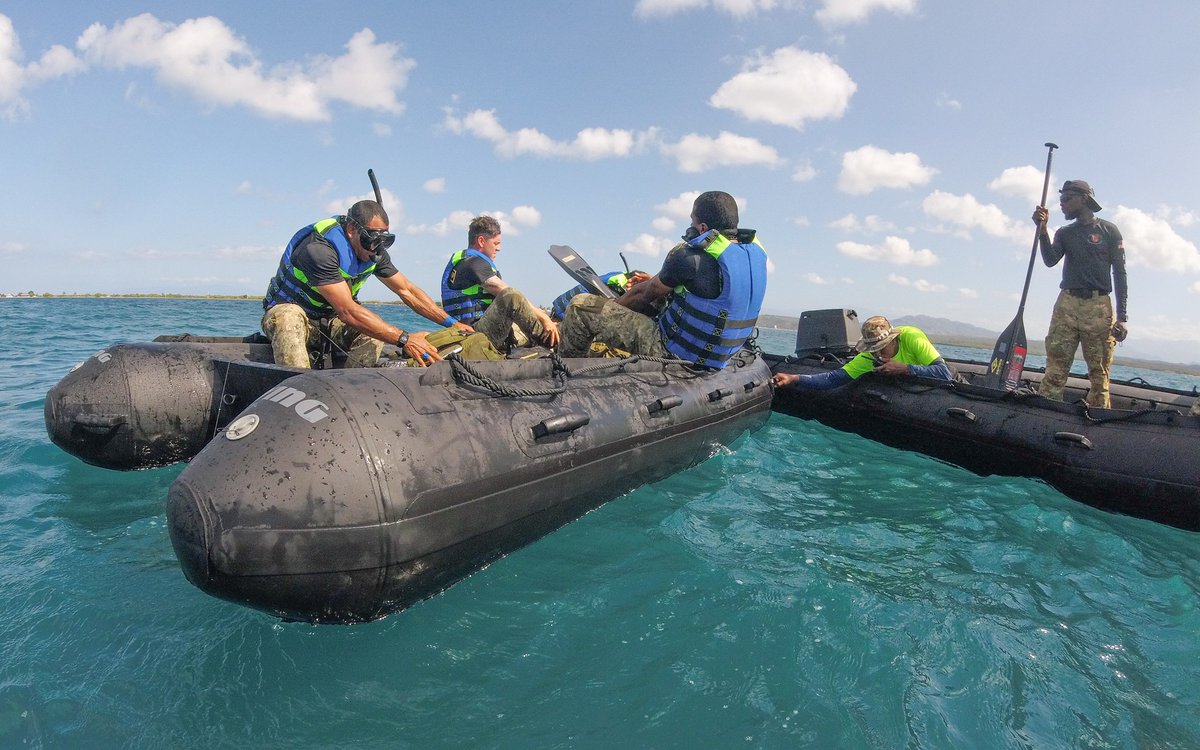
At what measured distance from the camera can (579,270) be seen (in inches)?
289

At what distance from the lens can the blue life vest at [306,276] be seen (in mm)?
5254

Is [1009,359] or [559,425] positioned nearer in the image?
[559,425]

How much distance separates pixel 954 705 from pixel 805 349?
287 inches

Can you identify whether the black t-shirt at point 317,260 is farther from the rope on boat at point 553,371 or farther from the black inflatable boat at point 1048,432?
the black inflatable boat at point 1048,432

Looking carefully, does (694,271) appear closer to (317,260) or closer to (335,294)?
(335,294)

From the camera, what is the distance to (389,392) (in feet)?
10.6

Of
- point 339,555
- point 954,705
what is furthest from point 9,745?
point 954,705

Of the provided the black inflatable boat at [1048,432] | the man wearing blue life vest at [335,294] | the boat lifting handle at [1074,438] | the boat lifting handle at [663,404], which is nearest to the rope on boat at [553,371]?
the boat lifting handle at [663,404]

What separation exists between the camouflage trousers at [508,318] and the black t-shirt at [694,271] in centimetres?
135

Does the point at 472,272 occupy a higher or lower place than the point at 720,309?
higher

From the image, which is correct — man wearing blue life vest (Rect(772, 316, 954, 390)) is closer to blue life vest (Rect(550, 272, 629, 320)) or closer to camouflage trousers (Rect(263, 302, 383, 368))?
blue life vest (Rect(550, 272, 629, 320))

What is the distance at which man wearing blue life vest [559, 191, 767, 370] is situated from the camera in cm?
566

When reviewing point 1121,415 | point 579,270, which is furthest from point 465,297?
point 1121,415

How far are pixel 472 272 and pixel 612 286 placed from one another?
1.81 meters
